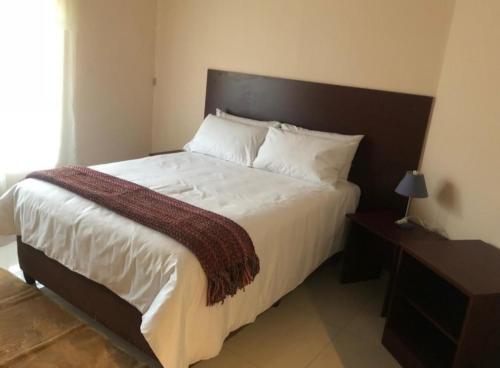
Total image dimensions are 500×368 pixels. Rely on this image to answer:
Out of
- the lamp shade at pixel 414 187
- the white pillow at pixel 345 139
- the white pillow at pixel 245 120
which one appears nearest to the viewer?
the lamp shade at pixel 414 187

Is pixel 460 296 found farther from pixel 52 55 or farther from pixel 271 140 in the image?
pixel 52 55

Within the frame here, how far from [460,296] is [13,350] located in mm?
2107

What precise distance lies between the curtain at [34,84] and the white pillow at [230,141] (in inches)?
43.2

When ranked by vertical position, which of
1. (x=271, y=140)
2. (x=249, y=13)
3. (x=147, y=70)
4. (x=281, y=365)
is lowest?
(x=281, y=365)

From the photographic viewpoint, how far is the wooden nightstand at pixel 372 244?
2.32 m

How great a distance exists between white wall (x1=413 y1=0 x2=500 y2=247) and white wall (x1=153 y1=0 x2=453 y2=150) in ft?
0.50

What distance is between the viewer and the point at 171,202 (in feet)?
6.49

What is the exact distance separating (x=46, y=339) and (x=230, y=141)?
179 centimetres

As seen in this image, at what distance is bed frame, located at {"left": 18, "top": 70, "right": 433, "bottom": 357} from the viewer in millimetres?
2086

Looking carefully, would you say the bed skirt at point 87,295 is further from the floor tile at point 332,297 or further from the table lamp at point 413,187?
the table lamp at point 413,187

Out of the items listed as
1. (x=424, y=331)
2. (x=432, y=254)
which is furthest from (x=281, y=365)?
(x=432, y=254)

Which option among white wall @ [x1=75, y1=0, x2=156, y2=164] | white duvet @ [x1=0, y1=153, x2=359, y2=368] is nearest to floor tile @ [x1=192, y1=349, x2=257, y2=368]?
white duvet @ [x1=0, y1=153, x2=359, y2=368]

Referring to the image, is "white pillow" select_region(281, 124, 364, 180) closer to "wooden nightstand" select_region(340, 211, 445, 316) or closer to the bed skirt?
"wooden nightstand" select_region(340, 211, 445, 316)

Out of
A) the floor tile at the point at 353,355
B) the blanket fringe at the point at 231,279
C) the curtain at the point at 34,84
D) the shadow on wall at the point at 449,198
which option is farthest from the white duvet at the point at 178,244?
the curtain at the point at 34,84
